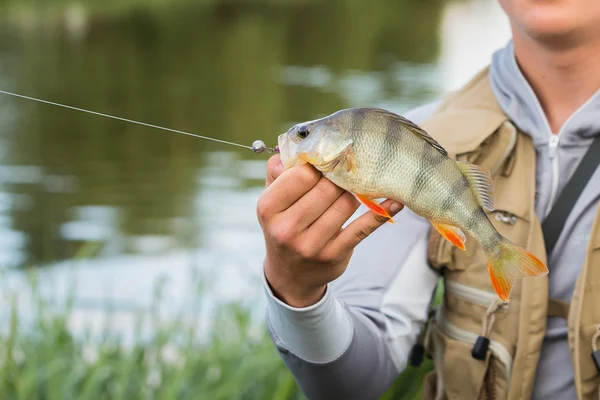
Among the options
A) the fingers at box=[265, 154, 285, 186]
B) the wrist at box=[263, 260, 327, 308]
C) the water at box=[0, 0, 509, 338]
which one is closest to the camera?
the fingers at box=[265, 154, 285, 186]

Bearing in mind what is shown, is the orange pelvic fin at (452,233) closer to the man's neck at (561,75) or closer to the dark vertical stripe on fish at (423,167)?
the dark vertical stripe on fish at (423,167)

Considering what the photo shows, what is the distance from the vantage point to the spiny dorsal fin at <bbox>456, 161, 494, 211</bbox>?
187cm

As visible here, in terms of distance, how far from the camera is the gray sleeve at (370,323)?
212cm

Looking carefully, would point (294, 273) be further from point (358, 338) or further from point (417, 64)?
point (417, 64)

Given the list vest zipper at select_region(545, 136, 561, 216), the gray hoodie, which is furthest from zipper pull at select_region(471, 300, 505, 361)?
vest zipper at select_region(545, 136, 561, 216)

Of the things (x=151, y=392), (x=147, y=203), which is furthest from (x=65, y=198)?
(x=151, y=392)

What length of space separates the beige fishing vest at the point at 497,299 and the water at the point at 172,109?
1914mm

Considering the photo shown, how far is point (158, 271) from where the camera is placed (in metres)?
6.51

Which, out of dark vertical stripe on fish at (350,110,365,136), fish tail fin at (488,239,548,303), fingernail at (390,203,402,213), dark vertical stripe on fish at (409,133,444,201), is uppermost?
dark vertical stripe on fish at (350,110,365,136)

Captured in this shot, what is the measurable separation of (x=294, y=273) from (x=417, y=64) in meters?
14.8

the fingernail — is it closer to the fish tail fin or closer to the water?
the fish tail fin

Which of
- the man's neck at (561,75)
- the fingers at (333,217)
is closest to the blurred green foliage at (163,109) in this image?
the man's neck at (561,75)

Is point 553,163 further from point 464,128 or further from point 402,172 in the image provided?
point 402,172

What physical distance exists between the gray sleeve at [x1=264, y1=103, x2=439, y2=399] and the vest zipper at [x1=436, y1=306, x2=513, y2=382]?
0.06m
